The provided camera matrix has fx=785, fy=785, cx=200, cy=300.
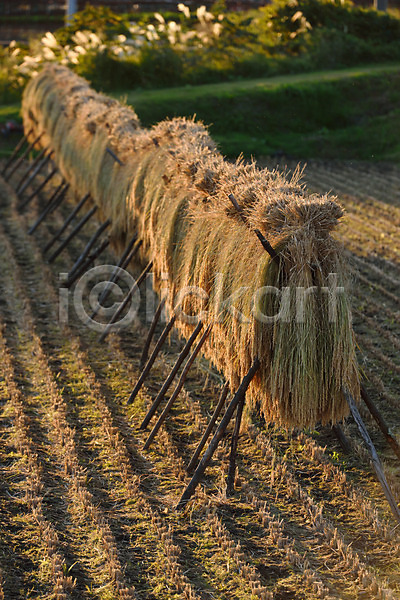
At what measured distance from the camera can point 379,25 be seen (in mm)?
26734

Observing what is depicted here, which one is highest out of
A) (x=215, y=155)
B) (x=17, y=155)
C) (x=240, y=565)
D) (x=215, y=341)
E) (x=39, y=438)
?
(x=215, y=155)

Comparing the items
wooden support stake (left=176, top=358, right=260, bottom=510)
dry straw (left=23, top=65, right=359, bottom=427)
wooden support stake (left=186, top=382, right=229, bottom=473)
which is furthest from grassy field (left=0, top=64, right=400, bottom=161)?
wooden support stake (left=176, top=358, right=260, bottom=510)

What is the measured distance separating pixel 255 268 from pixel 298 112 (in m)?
17.1

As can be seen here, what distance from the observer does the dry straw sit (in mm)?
6016

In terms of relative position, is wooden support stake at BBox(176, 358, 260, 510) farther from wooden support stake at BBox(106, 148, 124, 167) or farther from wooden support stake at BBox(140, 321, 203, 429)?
wooden support stake at BBox(106, 148, 124, 167)

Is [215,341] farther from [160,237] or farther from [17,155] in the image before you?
[17,155]

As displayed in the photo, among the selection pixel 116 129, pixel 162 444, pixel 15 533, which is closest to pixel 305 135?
pixel 116 129

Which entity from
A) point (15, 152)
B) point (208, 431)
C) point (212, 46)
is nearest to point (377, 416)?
point (208, 431)

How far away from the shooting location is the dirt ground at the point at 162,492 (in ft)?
18.6

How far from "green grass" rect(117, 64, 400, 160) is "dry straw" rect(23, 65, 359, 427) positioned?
1184 cm

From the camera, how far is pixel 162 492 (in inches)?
269

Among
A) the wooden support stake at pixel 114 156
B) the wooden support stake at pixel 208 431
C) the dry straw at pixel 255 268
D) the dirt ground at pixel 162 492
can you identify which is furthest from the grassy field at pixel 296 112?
the wooden support stake at pixel 208 431

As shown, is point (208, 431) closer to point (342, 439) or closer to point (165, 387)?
point (165, 387)

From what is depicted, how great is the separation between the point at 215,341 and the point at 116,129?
17.4 ft
